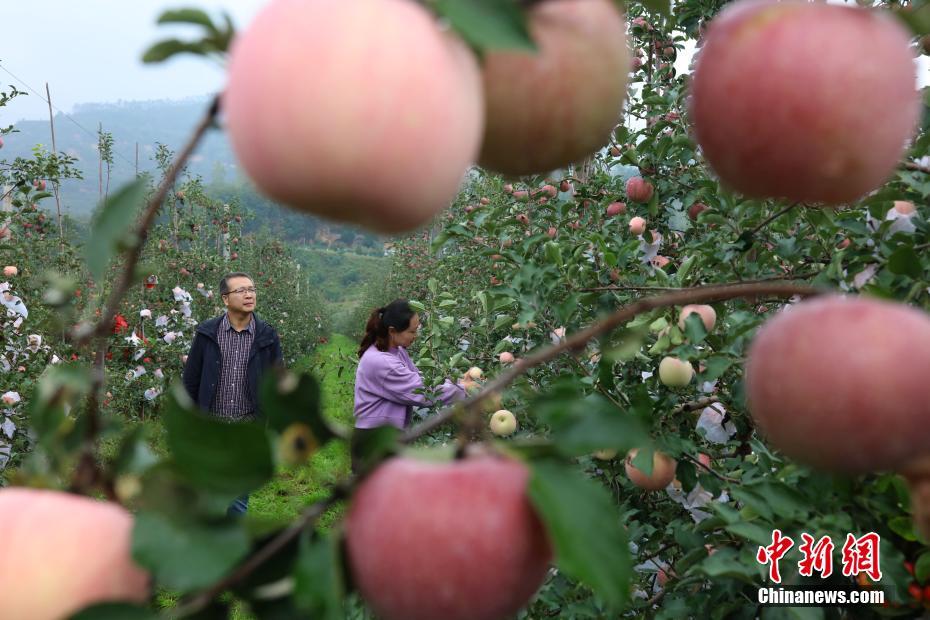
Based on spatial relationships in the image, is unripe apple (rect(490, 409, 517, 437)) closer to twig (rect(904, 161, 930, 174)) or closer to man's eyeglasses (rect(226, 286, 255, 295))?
man's eyeglasses (rect(226, 286, 255, 295))

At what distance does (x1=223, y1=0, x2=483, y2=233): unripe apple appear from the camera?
353 millimetres

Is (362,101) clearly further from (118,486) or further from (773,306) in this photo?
(773,306)

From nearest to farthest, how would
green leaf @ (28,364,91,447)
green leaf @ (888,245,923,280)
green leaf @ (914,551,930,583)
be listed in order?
Result: green leaf @ (28,364,91,447) → green leaf @ (888,245,923,280) → green leaf @ (914,551,930,583)

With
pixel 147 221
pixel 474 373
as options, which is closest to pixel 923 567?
pixel 147 221

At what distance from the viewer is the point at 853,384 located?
0.46 meters

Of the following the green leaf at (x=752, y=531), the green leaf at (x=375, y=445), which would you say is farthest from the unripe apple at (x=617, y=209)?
the green leaf at (x=375, y=445)

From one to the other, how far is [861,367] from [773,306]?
1454 millimetres

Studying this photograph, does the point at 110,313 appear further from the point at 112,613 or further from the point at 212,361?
the point at 212,361

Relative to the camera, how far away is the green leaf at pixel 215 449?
391 mm

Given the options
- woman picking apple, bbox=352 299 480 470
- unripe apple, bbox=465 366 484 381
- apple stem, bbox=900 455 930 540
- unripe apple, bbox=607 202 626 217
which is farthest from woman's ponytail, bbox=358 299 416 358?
apple stem, bbox=900 455 930 540

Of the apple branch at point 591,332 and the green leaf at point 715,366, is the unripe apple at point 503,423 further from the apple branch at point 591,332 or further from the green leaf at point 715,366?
the apple branch at point 591,332

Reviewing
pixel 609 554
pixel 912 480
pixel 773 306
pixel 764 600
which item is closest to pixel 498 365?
pixel 773 306

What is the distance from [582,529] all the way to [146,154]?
8346 cm

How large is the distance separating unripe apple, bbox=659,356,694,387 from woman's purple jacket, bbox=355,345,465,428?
173 cm
